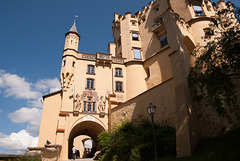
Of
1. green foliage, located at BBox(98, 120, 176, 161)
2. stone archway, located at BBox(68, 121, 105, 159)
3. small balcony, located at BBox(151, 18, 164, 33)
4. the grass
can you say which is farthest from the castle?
green foliage, located at BBox(98, 120, 176, 161)

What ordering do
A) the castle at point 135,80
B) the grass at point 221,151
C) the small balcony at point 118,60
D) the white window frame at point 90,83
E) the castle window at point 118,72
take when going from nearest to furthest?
the grass at point 221,151 → the castle at point 135,80 → the white window frame at point 90,83 → the castle window at point 118,72 → the small balcony at point 118,60

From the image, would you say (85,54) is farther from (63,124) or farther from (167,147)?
(167,147)

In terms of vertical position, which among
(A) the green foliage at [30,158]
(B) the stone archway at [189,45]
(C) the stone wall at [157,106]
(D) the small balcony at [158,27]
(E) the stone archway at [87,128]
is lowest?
(A) the green foliage at [30,158]

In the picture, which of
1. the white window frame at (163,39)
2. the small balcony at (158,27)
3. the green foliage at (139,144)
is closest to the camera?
the green foliage at (139,144)

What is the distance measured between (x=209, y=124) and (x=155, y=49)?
1541 centimetres

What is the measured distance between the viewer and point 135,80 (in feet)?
86.5

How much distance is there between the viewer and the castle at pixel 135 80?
14.9 meters

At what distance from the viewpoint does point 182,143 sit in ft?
38.2

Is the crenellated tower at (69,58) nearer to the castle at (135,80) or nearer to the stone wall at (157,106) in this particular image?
the castle at (135,80)

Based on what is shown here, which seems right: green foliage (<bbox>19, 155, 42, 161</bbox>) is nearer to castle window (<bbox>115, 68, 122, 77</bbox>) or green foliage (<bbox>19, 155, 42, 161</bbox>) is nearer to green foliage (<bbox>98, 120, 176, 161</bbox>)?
green foliage (<bbox>98, 120, 176, 161</bbox>)

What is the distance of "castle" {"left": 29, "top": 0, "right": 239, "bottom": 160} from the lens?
48.9 feet

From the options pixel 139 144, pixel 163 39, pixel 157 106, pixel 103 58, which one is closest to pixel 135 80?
pixel 103 58

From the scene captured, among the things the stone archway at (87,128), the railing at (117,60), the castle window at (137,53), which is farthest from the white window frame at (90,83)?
the castle window at (137,53)

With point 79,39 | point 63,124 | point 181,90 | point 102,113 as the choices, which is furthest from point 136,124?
point 79,39
